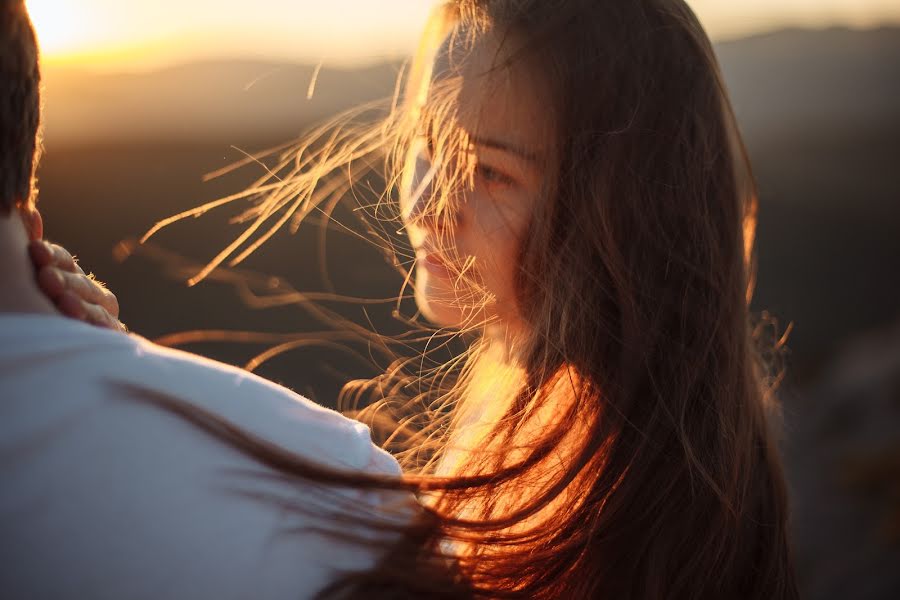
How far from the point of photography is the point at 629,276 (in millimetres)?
1320

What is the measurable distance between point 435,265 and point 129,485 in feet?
2.70

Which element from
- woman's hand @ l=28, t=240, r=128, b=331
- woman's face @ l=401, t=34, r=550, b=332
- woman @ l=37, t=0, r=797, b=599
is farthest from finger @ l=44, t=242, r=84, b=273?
woman's face @ l=401, t=34, r=550, b=332

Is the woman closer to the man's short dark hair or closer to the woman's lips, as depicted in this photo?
the woman's lips

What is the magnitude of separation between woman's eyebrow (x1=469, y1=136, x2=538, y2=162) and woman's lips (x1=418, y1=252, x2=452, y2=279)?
0.23 m

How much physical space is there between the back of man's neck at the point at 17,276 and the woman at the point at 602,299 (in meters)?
0.58

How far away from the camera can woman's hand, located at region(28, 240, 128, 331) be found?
0.85m

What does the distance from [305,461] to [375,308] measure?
17.1ft

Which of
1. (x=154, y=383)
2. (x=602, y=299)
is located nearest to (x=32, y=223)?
(x=154, y=383)

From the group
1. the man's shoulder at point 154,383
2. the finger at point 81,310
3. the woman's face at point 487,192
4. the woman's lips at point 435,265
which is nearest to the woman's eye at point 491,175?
the woman's face at point 487,192

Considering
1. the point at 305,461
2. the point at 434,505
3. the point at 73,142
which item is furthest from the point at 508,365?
the point at 73,142

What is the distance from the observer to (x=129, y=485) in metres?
0.80

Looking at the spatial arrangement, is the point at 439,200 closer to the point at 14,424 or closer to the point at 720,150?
the point at 720,150

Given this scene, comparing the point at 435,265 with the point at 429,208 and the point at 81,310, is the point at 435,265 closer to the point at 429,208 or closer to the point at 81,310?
the point at 429,208

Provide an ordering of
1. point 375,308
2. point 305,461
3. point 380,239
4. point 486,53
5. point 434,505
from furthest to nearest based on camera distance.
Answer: point 375,308 → point 380,239 → point 486,53 → point 434,505 → point 305,461
